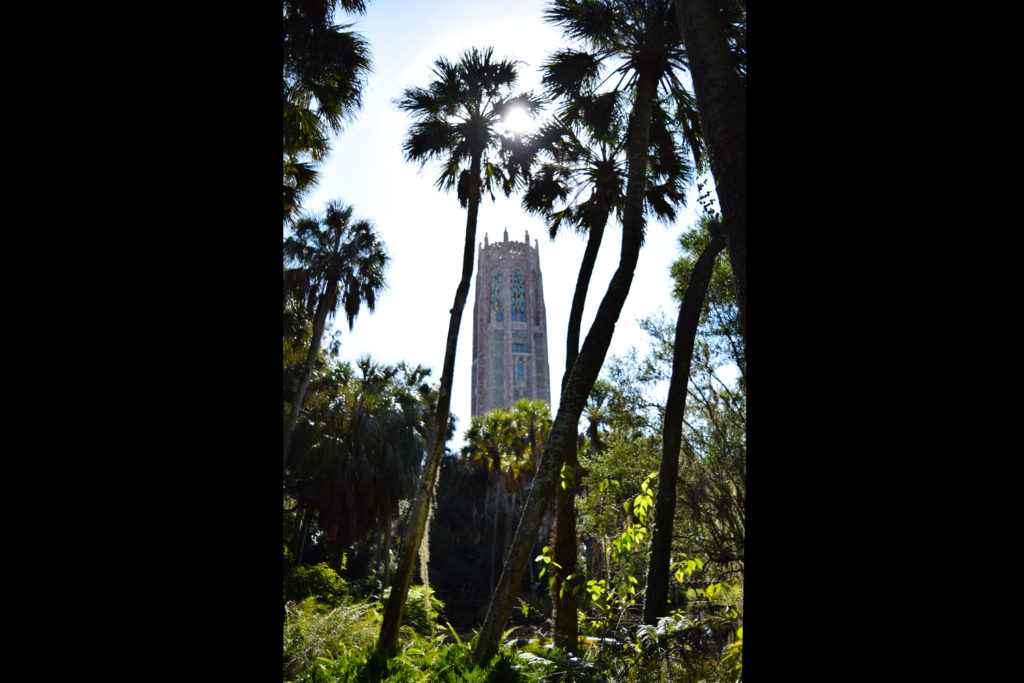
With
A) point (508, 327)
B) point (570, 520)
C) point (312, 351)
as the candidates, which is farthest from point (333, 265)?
point (508, 327)

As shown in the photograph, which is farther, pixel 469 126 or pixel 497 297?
pixel 497 297

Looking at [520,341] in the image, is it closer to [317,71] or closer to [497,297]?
[497,297]

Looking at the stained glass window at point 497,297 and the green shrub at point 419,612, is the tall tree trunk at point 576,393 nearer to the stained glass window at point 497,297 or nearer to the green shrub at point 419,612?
the green shrub at point 419,612

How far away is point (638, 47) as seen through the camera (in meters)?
8.41

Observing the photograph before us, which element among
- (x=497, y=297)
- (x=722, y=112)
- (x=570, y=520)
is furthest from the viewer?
(x=497, y=297)

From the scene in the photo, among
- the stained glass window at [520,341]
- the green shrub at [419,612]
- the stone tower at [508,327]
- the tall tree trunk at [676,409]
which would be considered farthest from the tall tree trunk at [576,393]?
the stained glass window at [520,341]

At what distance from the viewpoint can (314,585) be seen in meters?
16.1

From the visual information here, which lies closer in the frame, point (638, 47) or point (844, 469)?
point (844, 469)

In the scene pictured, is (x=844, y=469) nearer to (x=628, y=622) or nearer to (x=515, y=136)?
(x=628, y=622)

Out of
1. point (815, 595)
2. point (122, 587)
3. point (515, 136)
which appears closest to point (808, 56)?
point (815, 595)

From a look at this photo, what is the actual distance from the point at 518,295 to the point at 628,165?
5210 cm

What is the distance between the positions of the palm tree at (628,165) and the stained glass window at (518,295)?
5099cm

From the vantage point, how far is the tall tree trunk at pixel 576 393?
5.92m

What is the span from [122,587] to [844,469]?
882mm
